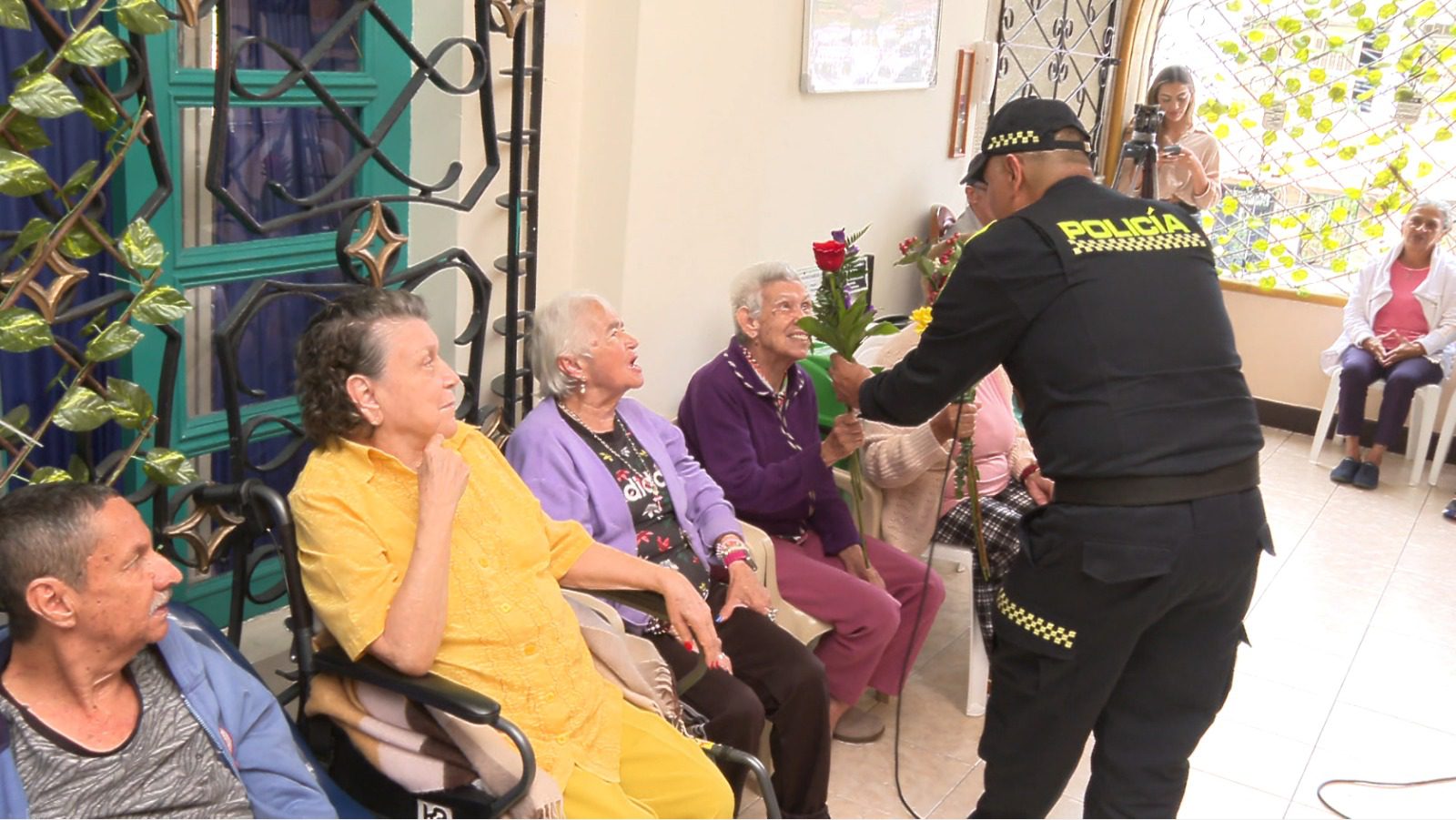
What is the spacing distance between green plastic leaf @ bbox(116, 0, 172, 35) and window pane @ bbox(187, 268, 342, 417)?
62 centimetres

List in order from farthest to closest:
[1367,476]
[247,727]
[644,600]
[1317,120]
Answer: [1317,120] → [1367,476] → [644,600] → [247,727]

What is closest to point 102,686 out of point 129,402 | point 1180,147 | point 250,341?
point 129,402

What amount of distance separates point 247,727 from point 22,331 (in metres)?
0.65

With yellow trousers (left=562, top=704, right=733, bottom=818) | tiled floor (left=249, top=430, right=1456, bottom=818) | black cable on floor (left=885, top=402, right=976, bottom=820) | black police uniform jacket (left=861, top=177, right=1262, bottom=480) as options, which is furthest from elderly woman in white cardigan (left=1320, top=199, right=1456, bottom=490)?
yellow trousers (left=562, top=704, right=733, bottom=818)

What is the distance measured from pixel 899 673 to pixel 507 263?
1.40 m

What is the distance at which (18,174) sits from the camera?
1.81 metres

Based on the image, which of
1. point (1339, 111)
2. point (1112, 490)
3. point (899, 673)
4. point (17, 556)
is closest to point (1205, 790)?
point (899, 673)

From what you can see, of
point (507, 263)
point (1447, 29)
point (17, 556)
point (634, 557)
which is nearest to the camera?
point (17, 556)

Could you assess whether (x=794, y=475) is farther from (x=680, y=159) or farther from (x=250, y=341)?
(x=250, y=341)

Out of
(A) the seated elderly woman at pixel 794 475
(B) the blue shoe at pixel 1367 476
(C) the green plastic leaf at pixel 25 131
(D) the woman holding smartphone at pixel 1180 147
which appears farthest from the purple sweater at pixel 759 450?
(B) the blue shoe at pixel 1367 476

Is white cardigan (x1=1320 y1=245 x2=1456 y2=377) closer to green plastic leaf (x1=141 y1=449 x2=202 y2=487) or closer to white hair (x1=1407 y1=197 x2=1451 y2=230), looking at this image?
white hair (x1=1407 y1=197 x2=1451 y2=230)

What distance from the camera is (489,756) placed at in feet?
6.42

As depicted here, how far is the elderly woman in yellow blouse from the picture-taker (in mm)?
1976

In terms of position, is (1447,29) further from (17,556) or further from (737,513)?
(17,556)
